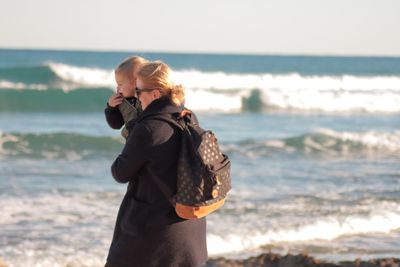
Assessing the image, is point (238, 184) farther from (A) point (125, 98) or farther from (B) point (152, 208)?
(B) point (152, 208)

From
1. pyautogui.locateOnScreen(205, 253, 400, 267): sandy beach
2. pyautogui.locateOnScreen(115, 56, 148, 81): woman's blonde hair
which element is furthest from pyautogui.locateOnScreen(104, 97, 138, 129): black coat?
pyautogui.locateOnScreen(205, 253, 400, 267): sandy beach

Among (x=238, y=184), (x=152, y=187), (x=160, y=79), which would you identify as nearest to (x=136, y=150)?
(x=152, y=187)

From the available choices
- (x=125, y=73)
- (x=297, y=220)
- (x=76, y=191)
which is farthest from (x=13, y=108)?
(x=125, y=73)

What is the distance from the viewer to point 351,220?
9305mm

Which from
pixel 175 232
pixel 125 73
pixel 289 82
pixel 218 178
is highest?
pixel 125 73

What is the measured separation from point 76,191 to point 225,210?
195 centimetres

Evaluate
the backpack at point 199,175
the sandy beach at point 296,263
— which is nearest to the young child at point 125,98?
the backpack at point 199,175

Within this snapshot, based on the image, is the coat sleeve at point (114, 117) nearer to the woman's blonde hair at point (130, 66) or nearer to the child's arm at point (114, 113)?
the child's arm at point (114, 113)

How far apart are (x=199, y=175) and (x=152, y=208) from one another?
0.27 m

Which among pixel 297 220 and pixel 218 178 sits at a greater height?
pixel 218 178

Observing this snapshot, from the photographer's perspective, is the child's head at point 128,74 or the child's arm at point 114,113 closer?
the child's head at point 128,74

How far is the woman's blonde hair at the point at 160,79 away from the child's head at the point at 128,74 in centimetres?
8

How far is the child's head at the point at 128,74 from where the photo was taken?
3672mm

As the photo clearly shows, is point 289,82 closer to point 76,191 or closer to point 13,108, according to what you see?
point 13,108
